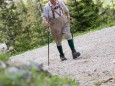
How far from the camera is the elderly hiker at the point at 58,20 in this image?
10.8 metres

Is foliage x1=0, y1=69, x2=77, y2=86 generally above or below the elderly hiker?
above

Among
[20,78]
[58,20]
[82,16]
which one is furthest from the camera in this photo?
[82,16]

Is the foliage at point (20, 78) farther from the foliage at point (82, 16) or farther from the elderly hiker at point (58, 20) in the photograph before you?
the foliage at point (82, 16)

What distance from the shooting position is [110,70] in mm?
7918

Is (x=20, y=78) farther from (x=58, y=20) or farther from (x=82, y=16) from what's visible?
(x=82, y=16)

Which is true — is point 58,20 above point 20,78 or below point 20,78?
below

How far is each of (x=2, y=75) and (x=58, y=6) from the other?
9168mm

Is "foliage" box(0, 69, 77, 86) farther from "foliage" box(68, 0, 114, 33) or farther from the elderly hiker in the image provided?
"foliage" box(68, 0, 114, 33)

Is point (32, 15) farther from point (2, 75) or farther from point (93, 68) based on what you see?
point (2, 75)

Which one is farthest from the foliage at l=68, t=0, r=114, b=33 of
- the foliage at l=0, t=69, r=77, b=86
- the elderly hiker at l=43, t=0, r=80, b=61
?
the foliage at l=0, t=69, r=77, b=86

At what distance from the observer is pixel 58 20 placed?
11.3 metres

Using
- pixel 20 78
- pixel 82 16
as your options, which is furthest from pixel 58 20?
pixel 82 16

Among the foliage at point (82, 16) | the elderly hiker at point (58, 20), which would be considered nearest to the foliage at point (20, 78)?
the elderly hiker at point (58, 20)

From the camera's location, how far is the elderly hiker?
35.4 feet
